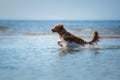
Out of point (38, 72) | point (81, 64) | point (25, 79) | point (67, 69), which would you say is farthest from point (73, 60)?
point (25, 79)

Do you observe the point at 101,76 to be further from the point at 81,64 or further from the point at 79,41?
the point at 79,41

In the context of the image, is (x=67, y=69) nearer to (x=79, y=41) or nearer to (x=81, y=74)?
(x=81, y=74)

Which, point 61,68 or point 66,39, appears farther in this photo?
point 66,39

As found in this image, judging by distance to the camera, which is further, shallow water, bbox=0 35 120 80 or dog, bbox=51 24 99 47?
dog, bbox=51 24 99 47

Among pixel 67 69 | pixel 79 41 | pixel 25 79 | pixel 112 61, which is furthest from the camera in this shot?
pixel 79 41

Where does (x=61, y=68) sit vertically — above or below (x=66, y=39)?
below

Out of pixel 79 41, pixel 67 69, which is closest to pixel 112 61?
pixel 67 69

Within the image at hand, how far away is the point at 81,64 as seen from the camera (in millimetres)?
9125

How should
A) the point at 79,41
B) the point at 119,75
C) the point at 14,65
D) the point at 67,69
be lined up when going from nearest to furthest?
the point at 119,75 → the point at 67,69 → the point at 14,65 → the point at 79,41

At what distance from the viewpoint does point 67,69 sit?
824 cm

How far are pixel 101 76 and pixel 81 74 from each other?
52 centimetres

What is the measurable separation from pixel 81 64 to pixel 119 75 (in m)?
1.87

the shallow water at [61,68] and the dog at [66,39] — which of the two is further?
the dog at [66,39]

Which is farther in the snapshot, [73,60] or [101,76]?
[73,60]
